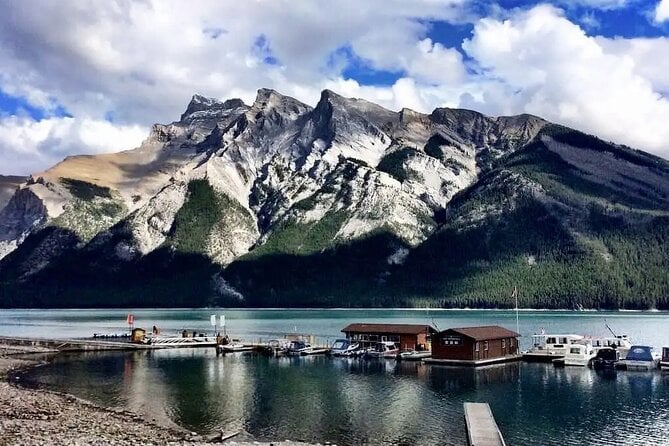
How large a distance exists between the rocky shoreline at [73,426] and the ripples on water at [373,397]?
3.24m

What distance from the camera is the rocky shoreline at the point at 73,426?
47000mm

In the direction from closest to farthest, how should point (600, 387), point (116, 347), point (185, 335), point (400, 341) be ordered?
point (600, 387) < point (400, 341) < point (116, 347) < point (185, 335)

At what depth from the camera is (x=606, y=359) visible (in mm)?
98938

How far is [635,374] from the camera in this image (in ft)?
299

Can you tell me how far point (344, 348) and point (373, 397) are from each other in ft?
139

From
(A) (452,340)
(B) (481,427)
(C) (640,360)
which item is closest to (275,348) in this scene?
(A) (452,340)

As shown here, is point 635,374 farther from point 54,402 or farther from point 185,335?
point 185,335

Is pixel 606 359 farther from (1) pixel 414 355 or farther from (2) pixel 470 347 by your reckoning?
(1) pixel 414 355

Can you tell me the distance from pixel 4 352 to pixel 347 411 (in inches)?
3179

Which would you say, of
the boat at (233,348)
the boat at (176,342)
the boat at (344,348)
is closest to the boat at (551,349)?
the boat at (344,348)

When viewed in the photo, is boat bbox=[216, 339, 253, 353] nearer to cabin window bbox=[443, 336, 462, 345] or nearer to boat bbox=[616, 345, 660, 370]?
cabin window bbox=[443, 336, 462, 345]

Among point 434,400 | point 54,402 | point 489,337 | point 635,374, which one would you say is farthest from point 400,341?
point 54,402

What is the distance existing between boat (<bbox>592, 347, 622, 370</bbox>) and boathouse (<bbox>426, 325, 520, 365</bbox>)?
11828mm

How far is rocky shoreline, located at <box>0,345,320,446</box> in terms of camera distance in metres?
47.0
